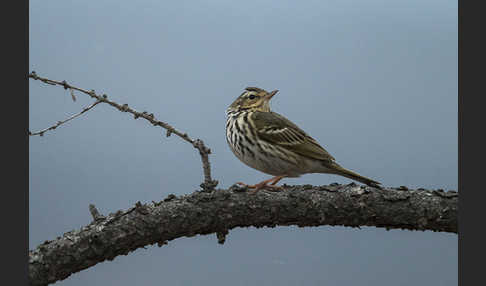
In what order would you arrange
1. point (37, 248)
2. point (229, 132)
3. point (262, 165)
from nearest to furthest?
point (37, 248), point (262, 165), point (229, 132)

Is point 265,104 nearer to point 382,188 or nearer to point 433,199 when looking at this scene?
point 382,188

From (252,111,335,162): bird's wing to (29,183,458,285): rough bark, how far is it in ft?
1.11

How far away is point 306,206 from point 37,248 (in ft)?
5.61

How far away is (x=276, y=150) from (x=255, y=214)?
0.55 m

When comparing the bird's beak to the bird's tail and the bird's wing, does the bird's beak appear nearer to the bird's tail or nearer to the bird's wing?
the bird's wing

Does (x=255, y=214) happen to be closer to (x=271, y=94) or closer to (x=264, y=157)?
(x=264, y=157)

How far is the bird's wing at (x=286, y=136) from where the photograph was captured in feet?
12.1

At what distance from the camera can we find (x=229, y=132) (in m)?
3.84

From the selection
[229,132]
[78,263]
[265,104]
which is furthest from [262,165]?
[78,263]

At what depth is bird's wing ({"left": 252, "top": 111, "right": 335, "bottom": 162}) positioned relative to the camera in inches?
145

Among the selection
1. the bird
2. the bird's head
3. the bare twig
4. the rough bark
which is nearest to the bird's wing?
the bird

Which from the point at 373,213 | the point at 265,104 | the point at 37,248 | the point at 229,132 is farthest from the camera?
the point at 265,104

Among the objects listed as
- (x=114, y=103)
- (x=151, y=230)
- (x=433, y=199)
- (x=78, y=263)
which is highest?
(x=114, y=103)

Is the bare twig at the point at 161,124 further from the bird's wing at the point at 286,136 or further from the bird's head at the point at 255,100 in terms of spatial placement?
the bird's head at the point at 255,100
